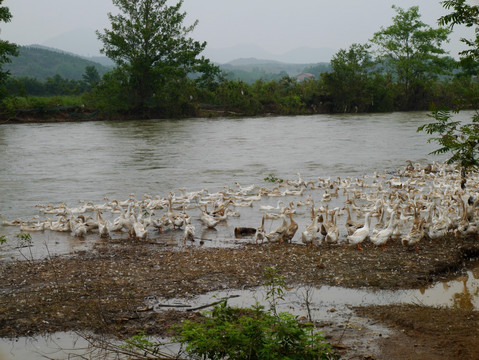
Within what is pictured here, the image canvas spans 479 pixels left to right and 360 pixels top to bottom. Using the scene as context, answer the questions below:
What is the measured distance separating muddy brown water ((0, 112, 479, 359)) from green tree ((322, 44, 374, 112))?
10.3 m

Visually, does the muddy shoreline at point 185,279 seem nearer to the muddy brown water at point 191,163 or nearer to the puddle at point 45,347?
the puddle at point 45,347

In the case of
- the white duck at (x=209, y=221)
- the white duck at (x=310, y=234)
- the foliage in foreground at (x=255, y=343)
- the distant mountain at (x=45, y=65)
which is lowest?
the white duck at (x=209, y=221)

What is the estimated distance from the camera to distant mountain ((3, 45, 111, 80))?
316ft

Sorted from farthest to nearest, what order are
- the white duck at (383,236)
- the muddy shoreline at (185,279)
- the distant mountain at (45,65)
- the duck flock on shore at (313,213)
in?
the distant mountain at (45,65), the duck flock on shore at (313,213), the white duck at (383,236), the muddy shoreline at (185,279)

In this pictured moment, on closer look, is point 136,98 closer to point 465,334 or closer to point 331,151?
point 331,151

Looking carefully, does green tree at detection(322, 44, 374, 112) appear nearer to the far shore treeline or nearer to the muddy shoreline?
the far shore treeline

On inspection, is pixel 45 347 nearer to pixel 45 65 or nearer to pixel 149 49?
pixel 149 49

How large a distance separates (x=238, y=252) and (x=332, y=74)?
146 ft

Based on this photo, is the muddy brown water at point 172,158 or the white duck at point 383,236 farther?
the muddy brown water at point 172,158

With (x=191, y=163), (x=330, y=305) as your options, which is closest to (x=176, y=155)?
(x=191, y=163)

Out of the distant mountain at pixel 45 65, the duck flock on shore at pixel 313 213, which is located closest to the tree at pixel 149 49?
the duck flock on shore at pixel 313 213

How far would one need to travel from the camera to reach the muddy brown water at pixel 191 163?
10375 millimetres

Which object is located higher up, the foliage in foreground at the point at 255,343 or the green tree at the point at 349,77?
the green tree at the point at 349,77

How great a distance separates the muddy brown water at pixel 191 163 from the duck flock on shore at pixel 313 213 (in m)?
0.41
